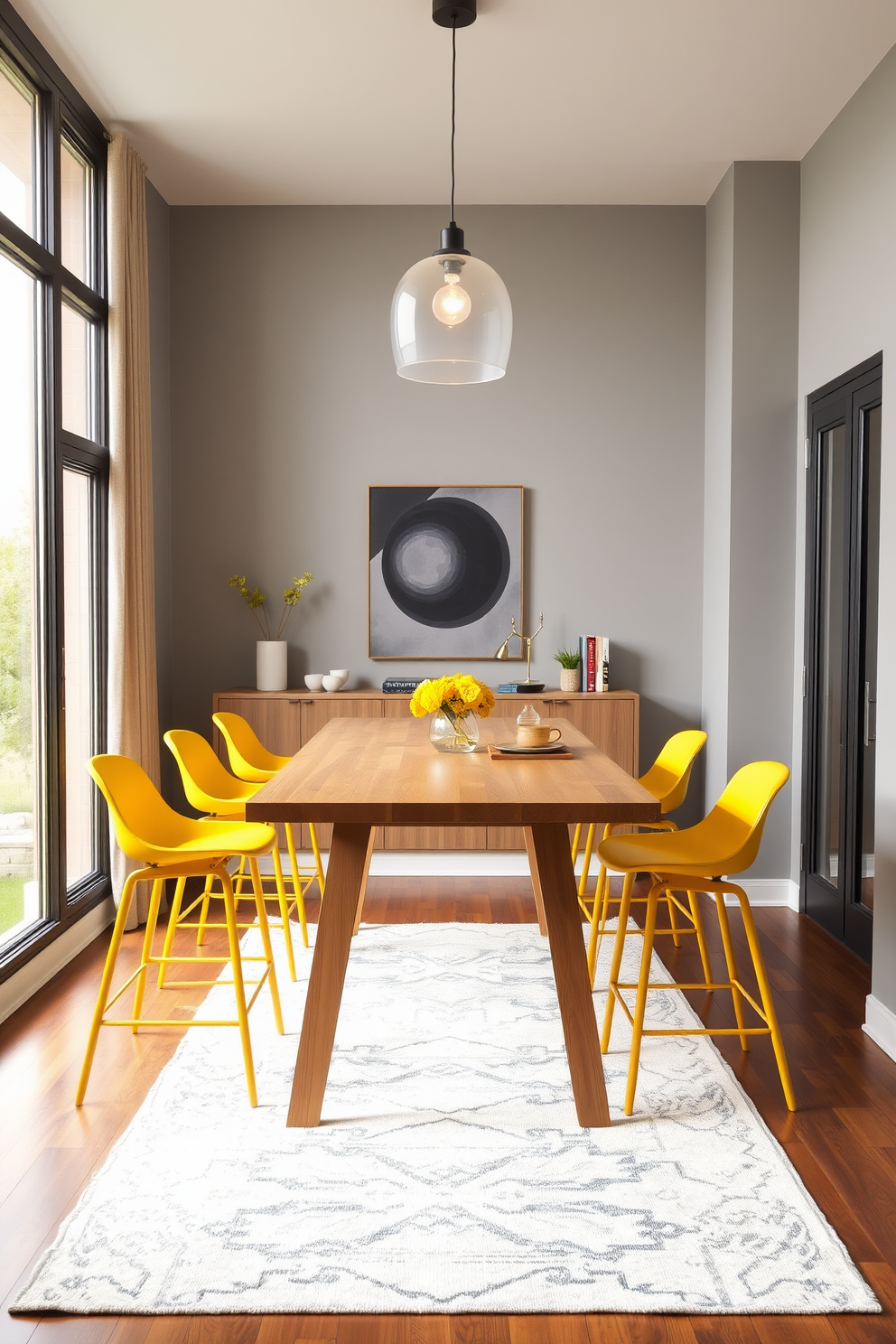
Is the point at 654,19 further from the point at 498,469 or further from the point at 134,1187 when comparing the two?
the point at 134,1187

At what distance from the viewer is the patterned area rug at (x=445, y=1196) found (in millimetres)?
1921

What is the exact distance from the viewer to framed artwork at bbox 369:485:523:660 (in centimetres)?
524

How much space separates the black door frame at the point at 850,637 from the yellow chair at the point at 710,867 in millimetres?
1180

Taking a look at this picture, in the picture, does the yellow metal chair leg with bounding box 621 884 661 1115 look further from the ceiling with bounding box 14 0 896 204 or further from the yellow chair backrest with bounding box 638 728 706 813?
the ceiling with bounding box 14 0 896 204

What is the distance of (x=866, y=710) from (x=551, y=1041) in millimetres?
1866

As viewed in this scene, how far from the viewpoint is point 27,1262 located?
2.02 meters

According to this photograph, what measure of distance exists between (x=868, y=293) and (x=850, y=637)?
1327 millimetres

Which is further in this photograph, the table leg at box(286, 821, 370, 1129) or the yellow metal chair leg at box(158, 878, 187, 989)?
the yellow metal chair leg at box(158, 878, 187, 989)

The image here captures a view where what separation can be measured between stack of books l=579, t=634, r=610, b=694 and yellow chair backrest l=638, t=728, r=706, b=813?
46.2 inches

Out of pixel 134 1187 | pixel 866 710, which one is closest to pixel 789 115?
pixel 866 710

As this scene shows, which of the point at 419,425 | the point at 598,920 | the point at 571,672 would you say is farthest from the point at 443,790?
the point at 419,425

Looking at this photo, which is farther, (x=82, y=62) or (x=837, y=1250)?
(x=82, y=62)

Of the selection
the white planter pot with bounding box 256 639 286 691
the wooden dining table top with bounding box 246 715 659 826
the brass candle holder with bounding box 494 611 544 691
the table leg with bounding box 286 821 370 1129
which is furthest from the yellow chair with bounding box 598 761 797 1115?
the white planter pot with bounding box 256 639 286 691

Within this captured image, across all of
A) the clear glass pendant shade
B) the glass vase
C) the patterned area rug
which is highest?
the clear glass pendant shade
